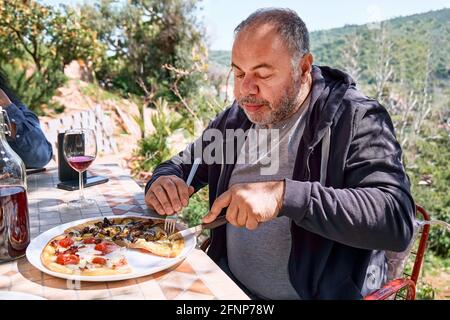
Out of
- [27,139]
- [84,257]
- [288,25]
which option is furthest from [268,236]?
[27,139]

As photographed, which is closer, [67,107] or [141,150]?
[141,150]

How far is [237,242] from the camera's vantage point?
1708mm

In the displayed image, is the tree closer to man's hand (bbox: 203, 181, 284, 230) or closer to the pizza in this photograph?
the pizza

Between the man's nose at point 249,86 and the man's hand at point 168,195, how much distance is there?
0.45 m

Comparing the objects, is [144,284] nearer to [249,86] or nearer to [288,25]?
[249,86]

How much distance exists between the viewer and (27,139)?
2049 mm

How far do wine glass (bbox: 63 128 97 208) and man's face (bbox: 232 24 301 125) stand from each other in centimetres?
66

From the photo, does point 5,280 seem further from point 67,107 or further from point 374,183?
point 67,107

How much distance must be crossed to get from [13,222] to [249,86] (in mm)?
974

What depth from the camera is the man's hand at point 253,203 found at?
1.17 m

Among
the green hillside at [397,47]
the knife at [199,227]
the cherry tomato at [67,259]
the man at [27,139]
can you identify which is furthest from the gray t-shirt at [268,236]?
the green hillside at [397,47]

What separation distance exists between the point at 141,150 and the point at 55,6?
5529 mm

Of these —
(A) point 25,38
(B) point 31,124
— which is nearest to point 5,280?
(B) point 31,124

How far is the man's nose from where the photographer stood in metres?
1.66
